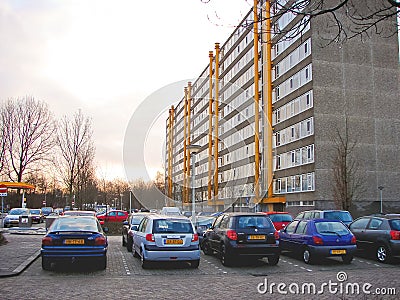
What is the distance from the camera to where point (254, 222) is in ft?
46.4

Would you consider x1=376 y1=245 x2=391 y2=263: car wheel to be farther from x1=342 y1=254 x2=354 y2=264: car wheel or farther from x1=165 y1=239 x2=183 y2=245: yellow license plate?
x1=165 y1=239 x2=183 y2=245: yellow license plate

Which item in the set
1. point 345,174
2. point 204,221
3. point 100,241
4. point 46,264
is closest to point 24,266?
point 46,264

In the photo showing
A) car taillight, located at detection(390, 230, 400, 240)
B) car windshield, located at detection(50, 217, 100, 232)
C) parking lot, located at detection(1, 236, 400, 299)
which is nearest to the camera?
parking lot, located at detection(1, 236, 400, 299)

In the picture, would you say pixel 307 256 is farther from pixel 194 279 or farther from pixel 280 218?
pixel 280 218

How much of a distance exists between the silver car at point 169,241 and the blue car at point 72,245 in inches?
51.6

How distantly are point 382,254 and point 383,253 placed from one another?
0.07 m

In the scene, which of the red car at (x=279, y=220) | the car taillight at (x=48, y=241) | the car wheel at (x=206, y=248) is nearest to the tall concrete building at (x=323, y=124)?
the red car at (x=279, y=220)

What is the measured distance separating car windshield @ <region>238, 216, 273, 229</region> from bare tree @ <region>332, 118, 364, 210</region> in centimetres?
2588

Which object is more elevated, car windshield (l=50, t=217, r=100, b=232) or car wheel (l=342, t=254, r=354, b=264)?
car windshield (l=50, t=217, r=100, b=232)

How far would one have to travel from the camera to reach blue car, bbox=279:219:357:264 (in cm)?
1429

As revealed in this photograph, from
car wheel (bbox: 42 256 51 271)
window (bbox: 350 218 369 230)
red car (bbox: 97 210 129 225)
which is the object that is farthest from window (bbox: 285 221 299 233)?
red car (bbox: 97 210 129 225)

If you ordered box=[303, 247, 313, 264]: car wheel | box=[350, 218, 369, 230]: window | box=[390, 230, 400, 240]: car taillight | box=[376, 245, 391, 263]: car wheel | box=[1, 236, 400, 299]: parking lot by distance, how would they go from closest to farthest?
box=[1, 236, 400, 299]: parking lot, box=[390, 230, 400, 240]: car taillight, box=[303, 247, 313, 264]: car wheel, box=[376, 245, 391, 263]: car wheel, box=[350, 218, 369, 230]: window

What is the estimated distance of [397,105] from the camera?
46.4m

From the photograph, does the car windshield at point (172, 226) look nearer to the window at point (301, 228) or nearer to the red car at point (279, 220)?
the window at point (301, 228)
